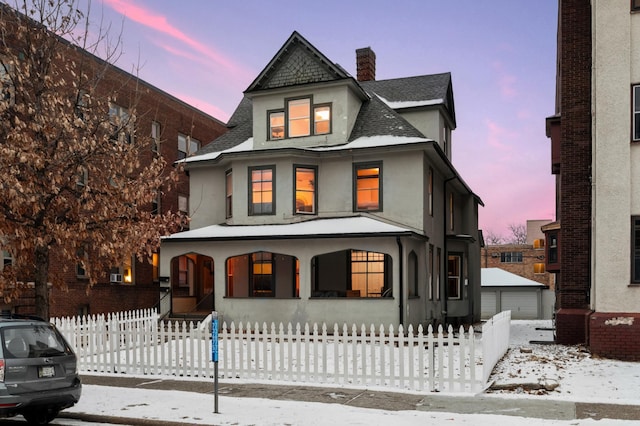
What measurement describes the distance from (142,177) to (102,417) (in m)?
4.67

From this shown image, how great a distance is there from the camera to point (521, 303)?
44.0 meters

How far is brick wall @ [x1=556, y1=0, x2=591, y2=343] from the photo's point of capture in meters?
19.0

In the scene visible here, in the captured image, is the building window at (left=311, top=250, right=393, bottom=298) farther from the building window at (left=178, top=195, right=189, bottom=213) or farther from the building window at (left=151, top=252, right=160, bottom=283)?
the building window at (left=178, top=195, right=189, bottom=213)

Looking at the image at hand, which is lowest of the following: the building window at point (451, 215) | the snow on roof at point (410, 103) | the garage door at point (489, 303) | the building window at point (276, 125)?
the garage door at point (489, 303)

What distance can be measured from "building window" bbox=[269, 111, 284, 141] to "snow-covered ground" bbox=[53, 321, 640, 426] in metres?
13.7

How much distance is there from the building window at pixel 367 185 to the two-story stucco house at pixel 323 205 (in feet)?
0.13

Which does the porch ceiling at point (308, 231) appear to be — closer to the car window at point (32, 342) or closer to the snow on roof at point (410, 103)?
the snow on roof at point (410, 103)

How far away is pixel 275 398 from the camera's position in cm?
1139

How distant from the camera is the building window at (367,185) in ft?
76.6

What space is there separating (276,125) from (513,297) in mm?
26011

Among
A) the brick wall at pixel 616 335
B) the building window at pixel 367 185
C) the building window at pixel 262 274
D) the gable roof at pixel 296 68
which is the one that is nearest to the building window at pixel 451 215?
the building window at pixel 367 185

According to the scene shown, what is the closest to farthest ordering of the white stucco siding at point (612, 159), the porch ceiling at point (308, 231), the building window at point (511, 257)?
the white stucco siding at point (612, 159), the porch ceiling at point (308, 231), the building window at point (511, 257)

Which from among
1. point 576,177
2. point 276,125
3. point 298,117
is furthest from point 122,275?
point 576,177

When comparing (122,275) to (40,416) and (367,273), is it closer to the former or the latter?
(367,273)
